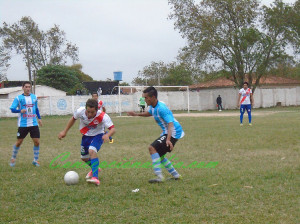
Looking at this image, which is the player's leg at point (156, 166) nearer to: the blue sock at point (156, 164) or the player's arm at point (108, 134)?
the blue sock at point (156, 164)

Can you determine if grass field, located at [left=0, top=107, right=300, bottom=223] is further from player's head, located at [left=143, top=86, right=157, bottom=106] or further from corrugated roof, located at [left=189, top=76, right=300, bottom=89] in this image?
corrugated roof, located at [left=189, top=76, right=300, bottom=89]

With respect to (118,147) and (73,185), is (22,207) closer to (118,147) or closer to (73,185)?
(73,185)

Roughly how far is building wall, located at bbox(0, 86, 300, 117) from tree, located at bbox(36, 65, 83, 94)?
39.4 ft

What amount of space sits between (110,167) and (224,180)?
8.49 feet

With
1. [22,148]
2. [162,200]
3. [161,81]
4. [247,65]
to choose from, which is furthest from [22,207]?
[161,81]

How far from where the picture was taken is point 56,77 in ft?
163

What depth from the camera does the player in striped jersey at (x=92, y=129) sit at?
20.7 feet

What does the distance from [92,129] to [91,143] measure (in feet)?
0.93

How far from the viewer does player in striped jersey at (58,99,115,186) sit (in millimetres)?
6297

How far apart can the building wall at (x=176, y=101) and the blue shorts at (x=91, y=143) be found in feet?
84.6

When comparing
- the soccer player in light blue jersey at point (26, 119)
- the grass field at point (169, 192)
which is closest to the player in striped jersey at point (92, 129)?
the grass field at point (169, 192)

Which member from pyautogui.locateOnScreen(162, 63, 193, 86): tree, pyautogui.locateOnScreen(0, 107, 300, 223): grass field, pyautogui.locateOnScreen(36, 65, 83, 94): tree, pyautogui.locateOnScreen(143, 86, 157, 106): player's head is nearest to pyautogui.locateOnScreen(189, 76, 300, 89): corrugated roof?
pyautogui.locateOnScreen(162, 63, 193, 86): tree

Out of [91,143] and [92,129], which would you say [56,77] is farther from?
[91,143]

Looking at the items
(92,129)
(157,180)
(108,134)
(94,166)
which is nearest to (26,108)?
(92,129)
